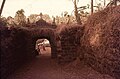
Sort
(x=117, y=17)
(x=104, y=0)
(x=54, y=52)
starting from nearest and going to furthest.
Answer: (x=117, y=17) < (x=54, y=52) < (x=104, y=0)

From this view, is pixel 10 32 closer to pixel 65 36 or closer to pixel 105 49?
pixel 65 36

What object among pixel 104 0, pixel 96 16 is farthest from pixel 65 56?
pixel 104 0

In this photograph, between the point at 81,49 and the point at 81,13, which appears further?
the point at 81,13

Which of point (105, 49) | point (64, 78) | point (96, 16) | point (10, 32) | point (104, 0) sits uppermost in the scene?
point (104, 0)

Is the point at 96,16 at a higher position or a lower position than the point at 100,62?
higher

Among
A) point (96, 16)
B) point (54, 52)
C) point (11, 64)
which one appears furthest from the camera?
point (54, 52)

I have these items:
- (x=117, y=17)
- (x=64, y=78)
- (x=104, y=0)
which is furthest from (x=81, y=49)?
(x=104, y=0)

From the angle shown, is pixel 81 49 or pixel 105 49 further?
pixel 81 49

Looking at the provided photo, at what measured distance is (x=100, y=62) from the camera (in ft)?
35.5

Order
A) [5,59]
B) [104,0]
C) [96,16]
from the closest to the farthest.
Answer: [5,59]
[96,16]
[104,0]

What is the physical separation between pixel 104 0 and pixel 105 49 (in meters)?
13.9

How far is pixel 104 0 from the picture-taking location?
23.1m

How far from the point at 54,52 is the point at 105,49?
29.5 ft

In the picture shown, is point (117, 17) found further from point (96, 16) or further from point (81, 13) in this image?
point (81, 13)
